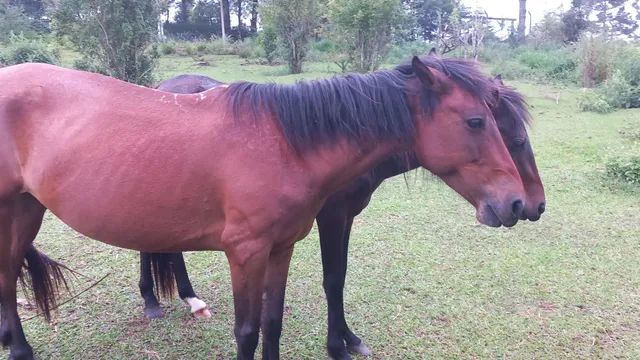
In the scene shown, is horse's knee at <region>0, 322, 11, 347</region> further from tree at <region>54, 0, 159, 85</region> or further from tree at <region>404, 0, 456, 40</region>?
tree at <region>404, 0, 456, 40</region>

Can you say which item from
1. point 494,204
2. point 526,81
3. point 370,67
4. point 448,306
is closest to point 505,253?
point 448,306

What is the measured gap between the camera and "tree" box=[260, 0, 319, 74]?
51.8 feet

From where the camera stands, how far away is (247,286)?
223 cm

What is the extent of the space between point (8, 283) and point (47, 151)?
0.97 meters

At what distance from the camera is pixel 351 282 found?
393 centimetres

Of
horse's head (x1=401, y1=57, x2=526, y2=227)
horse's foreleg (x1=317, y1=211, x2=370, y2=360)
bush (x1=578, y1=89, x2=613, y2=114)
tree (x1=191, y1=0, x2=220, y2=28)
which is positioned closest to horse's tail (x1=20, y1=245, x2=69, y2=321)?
horse's foreleg (x1=317, y1=211, x2=370, y2=360)

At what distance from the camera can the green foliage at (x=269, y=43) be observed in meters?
17.8

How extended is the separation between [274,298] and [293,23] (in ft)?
48.1

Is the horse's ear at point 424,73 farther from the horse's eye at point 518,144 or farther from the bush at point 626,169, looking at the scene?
the bush at point 626,169

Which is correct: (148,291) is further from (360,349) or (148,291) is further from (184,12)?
(184,12)

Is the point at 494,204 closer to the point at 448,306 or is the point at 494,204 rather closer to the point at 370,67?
the point at 448,306

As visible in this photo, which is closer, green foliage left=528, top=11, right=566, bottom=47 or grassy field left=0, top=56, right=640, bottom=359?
grassy field left=0, top=56, right=640, bottom=359

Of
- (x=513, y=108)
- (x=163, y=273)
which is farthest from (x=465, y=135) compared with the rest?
(x=163, y=273)

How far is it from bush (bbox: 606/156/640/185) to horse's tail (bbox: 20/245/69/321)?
629 centimetres
